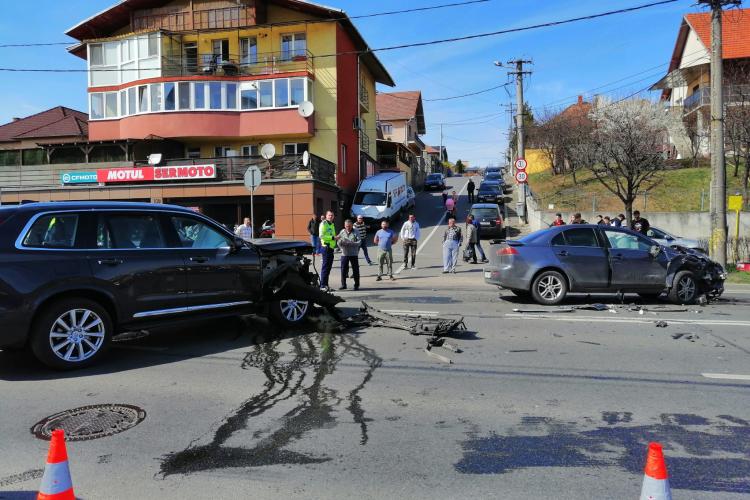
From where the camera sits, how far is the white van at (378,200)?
29.9 metres

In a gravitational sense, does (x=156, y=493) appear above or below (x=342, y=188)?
below

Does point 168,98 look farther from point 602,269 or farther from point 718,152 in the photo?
point 602,269

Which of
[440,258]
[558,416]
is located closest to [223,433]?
Answer: [558,416]

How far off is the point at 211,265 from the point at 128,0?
31.8m

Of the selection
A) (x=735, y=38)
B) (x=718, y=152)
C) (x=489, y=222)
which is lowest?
(x=489, y=222)

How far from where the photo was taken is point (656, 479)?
2.56m

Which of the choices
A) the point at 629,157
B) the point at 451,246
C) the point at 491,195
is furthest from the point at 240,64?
the point at 629,157

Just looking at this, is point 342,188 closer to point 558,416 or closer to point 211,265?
point 211,265

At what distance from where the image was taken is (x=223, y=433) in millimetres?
4336

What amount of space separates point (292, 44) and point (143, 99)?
9.05m

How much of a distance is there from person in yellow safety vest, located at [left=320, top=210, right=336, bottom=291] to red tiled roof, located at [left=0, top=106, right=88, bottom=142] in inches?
1150

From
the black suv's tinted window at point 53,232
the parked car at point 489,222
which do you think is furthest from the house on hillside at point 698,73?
the black suv's tinted window at point 53,232

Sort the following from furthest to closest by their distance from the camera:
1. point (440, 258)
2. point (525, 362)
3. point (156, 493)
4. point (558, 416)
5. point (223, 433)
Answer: point (440, 258) → point (525, 362) → point (558, 416) → point (223, 433) → point (156, 493)

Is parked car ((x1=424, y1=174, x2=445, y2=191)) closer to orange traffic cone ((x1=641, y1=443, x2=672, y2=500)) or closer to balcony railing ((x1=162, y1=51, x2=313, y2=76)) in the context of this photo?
balcony railing ((x1=162, y1=51, x2=313, y2=76))
